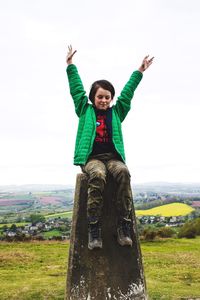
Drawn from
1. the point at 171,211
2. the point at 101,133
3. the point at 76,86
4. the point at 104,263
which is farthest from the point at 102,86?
the point at 171,211

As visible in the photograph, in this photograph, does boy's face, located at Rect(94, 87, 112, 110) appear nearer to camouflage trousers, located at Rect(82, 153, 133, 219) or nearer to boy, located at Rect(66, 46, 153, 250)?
boy, located at Rect(66, 46, 153, 250)

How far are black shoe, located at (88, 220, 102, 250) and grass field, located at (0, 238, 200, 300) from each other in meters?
4.50

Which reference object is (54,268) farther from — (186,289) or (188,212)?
(188,212)

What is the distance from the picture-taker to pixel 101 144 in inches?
194

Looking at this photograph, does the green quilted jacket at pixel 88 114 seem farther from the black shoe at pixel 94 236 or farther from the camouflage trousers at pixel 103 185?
the black shoe at pixel 94 236

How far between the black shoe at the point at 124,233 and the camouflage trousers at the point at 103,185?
8 cm

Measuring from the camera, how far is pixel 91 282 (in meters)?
4.65

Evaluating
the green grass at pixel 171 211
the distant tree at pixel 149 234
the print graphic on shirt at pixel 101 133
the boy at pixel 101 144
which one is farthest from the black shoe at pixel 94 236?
the green grass at pixel 171 211

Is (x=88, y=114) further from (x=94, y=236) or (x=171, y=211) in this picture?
(x=171, y=211)

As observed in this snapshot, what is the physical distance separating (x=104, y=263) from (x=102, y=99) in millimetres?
2110

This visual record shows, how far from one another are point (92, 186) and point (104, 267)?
3.47 feet

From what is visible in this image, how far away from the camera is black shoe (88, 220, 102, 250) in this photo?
4629 millimetres

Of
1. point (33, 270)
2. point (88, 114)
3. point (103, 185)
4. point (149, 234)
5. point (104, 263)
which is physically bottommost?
point (33, 270)

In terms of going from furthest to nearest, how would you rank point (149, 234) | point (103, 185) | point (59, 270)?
point (149, 234) → point (59, 270) → point (103, 185)
